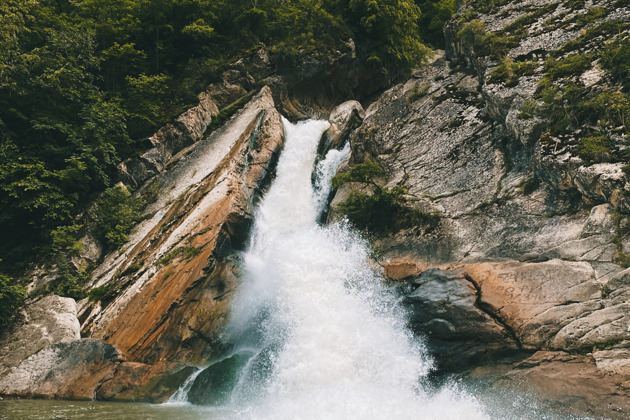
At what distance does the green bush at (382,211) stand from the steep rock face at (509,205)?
0.42 metres

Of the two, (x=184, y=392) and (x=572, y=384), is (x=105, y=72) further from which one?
(x=572, y=384)

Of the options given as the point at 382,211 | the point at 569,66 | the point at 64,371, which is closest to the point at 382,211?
the point at 382,211

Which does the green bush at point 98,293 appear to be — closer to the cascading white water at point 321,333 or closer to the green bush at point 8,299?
the green bush at point 8,299

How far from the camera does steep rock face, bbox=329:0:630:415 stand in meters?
8.32

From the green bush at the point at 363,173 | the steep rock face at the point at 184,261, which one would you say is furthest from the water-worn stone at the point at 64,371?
the green bush at the point at 363,173

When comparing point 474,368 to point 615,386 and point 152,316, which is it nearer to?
point 615,386

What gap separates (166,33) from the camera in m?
24.7

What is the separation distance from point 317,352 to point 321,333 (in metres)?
0.64

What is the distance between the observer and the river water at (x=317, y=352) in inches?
341

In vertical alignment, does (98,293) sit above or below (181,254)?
below

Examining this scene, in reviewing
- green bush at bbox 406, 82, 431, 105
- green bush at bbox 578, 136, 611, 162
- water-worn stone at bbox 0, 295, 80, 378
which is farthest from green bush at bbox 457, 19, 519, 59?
water-worn stone at bbox 0, 295, 80, 378

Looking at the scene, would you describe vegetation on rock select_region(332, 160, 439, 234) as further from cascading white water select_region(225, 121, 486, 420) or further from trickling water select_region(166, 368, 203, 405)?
trickling water select_region(166, 368, 203, 405)

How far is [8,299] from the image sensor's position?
1345 cm

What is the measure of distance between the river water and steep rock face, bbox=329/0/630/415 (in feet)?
3.13
